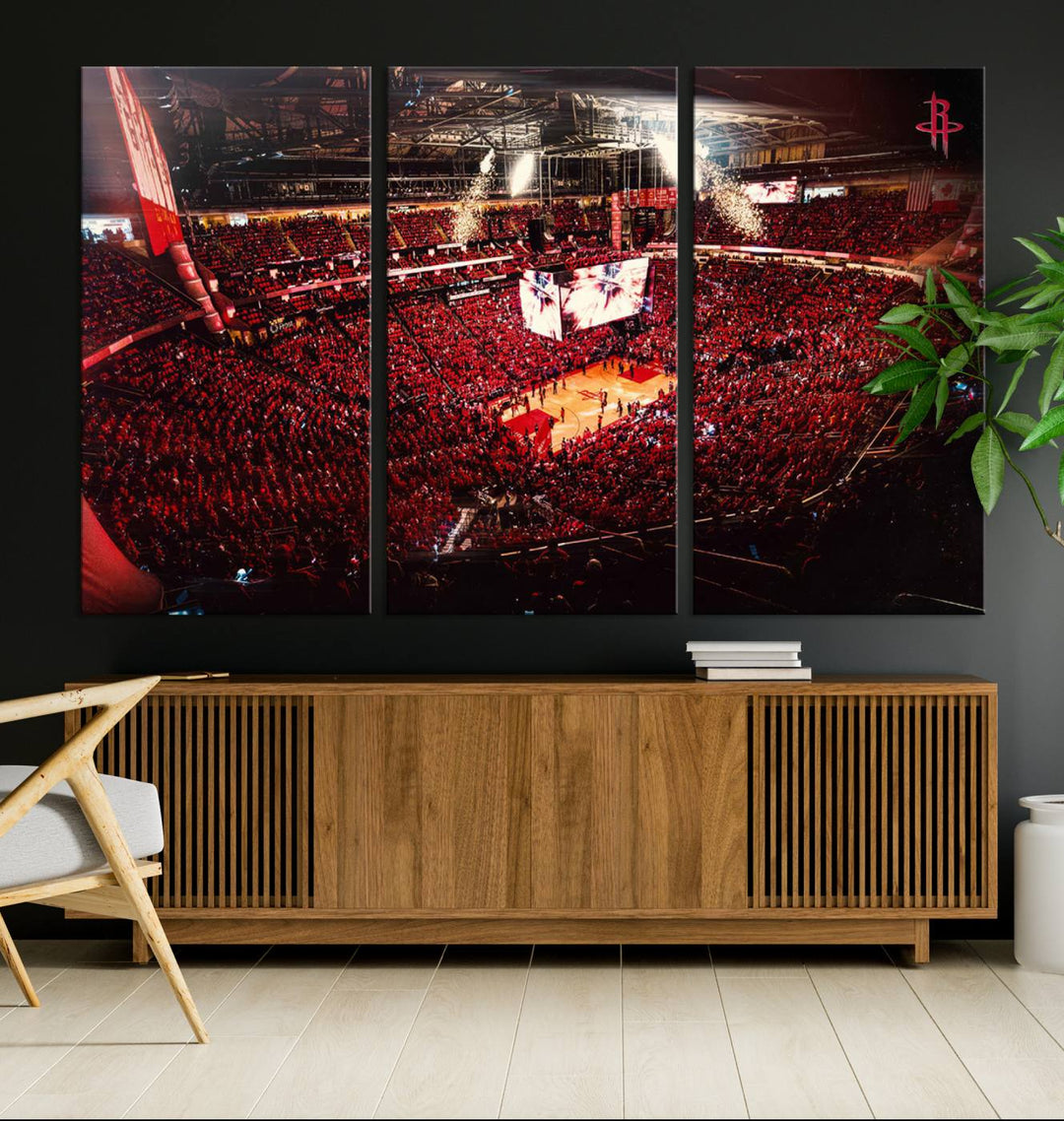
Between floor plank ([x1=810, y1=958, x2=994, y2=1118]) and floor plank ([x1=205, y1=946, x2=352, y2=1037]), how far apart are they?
1.26 m

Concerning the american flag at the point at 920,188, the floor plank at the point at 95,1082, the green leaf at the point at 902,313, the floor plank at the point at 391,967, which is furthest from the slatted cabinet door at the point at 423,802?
the american flag at the point at 920,188

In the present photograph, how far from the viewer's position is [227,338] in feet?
11.5

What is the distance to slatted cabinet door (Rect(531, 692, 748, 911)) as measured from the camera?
3.17 meters

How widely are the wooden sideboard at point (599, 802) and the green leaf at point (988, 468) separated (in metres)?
0.53

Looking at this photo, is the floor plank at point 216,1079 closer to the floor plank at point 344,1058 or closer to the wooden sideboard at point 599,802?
the floor plank at point 344,1058

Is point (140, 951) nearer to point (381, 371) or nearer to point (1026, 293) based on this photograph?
point (381, 371)

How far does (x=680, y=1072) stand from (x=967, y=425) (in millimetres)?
1925

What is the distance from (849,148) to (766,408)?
2.57 ft

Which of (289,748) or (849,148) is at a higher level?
(849,148)

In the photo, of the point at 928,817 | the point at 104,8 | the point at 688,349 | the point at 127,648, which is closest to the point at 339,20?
the point at 104,8

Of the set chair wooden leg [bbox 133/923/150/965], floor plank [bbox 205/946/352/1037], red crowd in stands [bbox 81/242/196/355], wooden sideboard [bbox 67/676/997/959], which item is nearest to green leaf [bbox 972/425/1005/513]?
wooden sideboard [bbox 67/676/997/959]

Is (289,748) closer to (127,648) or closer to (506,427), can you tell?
(127,648)

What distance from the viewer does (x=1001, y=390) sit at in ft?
11.5

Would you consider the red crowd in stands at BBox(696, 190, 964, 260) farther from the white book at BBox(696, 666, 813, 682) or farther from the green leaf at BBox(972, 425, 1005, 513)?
the white book at BBox(696, 666, 813, 682)
